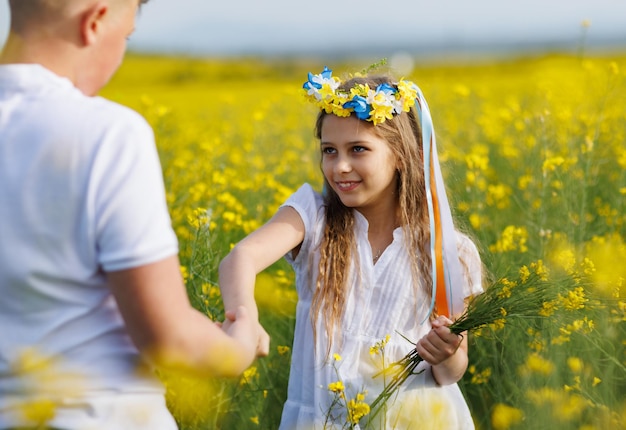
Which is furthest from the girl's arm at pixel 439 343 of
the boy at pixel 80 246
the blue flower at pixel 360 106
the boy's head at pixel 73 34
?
the boy's head at pixel 73 34

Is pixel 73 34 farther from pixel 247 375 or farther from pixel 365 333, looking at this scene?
pixel 247 375

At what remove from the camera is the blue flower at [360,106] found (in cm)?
214

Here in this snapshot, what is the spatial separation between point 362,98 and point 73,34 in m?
1.10

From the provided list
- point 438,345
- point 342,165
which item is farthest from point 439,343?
point 342,165

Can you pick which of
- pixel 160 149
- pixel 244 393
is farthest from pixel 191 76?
pixel 244 393

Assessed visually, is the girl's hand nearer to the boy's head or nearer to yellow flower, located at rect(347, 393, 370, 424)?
yellow flower, located at rect(347, 393, 370, 424)

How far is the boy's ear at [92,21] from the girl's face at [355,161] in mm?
1009

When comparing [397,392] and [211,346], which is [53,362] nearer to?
[211,346]

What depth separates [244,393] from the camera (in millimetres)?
2504

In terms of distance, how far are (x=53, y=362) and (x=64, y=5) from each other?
433 millimetres

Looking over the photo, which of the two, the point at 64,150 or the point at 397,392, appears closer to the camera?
the point at 64,150

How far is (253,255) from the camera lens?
74.1 inches

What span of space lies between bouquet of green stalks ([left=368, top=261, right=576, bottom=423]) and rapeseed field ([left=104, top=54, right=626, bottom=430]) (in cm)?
3

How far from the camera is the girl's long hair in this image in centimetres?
209
